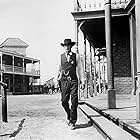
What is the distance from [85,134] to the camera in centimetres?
557

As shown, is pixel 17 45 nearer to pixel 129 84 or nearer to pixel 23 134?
pixel 129 84

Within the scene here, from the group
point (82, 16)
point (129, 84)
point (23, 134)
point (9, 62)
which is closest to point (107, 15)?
point (23, 134)

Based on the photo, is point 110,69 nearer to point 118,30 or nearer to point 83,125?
point 83,125

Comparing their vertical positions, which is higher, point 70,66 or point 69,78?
point 70,66

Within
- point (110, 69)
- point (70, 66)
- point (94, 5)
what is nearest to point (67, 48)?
point (70, 66)

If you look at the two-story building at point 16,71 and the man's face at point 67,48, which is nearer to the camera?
the man's face at point 67,48

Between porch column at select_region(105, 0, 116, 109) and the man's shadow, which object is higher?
porch column at select_region(105, 0, 116, 109)

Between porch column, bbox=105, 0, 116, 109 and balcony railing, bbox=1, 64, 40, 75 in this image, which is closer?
porch column, bbox=105, 0, 116, 109

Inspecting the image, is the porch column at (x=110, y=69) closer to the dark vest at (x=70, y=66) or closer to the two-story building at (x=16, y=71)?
the dark vest at (x=70, y=66)

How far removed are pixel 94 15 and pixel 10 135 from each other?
1023 cm

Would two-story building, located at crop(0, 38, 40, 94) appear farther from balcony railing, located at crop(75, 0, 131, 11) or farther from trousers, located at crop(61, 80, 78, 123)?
trousers, located at crop(61, 80, 78, 123)

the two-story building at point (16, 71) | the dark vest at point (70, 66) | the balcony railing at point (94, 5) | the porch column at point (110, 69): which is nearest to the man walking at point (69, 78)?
the dark vest at point (70, 66)

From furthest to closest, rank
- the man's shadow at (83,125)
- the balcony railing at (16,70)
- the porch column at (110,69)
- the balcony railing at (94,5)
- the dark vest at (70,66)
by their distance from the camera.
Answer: the balcony railing at (16,70) → the balcony railing at (94,5) → the porch column at (110,69) → the man's shadow at (83,125) → the dark vest at (70,66)

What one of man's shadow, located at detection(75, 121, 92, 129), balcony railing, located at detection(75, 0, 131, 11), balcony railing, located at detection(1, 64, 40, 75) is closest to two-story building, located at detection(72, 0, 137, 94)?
balcony railing, located at detection(75, 0, 131, 11)
